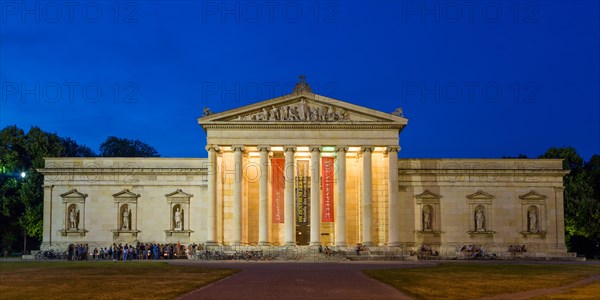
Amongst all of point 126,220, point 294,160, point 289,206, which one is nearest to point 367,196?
point 289,206

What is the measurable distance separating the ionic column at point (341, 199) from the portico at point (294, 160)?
3 centimetres

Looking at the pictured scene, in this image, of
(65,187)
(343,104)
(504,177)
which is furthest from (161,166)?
(504,177)

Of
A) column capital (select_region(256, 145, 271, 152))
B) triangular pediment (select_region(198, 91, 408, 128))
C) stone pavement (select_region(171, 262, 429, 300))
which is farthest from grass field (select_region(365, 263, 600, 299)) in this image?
column capital (select_region(256, 145, 271, 152))

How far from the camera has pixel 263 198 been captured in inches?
2766

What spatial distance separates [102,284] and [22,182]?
2079 inches

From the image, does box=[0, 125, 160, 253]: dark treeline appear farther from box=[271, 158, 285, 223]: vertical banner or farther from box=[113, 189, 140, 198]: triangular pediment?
box=[271, 158, 285, 223]: vertical banner

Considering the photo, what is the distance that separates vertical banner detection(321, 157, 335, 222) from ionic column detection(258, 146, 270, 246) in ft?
19.4

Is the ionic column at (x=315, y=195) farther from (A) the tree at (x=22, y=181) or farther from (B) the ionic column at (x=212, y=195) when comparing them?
(A) the tree at (x=22, y=181)

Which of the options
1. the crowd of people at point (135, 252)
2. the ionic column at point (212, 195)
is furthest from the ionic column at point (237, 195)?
the crowd of people at point (135, 252)

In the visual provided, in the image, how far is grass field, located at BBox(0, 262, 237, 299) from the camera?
2955 cm

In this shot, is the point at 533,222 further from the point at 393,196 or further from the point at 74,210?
the point at 74,210

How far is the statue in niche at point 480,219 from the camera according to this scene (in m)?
77.4

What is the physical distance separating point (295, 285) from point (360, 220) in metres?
39.7

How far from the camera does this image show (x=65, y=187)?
77938 millimetres
